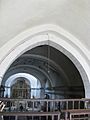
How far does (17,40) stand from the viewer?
5930 mm

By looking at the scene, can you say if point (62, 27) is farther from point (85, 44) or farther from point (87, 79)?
point (87, 79)

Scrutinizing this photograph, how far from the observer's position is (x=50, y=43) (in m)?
6.54

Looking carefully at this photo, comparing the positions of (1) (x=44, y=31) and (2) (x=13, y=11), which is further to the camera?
(1) (x=44, y=31)

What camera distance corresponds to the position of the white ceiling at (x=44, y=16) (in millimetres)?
5164

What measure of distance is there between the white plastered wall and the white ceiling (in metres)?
0.13

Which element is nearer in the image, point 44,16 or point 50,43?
point 44,16

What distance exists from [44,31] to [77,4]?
3.85ft

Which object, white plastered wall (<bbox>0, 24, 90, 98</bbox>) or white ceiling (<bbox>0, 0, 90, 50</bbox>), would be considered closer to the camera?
white ceiling (<bbox>0, 0, 90, 50</bbox>)

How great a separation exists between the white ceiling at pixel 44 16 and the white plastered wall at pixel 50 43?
0.13 metres

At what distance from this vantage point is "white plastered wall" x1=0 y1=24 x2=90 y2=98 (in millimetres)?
A: 5949

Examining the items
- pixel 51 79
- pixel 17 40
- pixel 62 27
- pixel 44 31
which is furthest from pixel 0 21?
pixel 51 79

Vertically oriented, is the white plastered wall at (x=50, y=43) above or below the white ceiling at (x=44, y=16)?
below

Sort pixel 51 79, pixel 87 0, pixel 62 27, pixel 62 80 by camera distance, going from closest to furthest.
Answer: pixel 87 0 → pixel 62 27 → pixel 62 80 → pixel 51 79

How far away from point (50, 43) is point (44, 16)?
105cm
